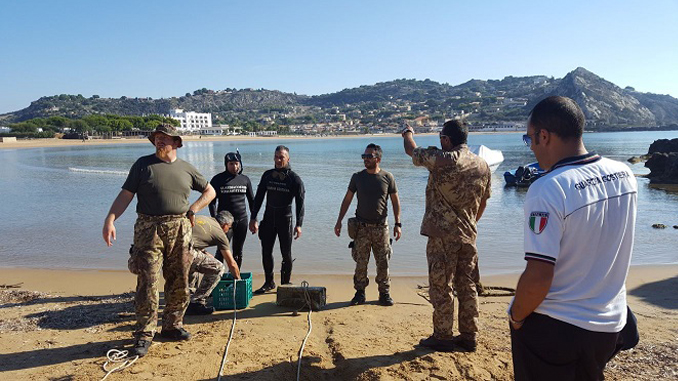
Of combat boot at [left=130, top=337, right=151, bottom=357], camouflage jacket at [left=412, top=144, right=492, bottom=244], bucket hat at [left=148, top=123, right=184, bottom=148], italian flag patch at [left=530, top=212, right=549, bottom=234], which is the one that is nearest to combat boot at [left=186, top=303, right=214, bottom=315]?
combat boot at [left=130, top=337, right=151, bottom=357]

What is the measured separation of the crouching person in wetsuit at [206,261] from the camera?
17.9 ft

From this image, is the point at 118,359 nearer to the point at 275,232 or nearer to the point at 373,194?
the point at 275,232

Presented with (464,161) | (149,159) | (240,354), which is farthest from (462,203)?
(149,159)

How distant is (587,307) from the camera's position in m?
2.12

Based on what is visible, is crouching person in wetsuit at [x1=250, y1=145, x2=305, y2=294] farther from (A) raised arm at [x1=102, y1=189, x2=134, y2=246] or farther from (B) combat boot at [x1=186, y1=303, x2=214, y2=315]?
(A) raised arm at [x1=102, y1=189, x2=134, y2=246]

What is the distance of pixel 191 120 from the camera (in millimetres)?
174875

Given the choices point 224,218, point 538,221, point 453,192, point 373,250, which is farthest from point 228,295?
point 538,221

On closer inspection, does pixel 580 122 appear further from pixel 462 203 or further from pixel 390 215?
pixel 390 215

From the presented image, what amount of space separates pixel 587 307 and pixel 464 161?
2.34 metres

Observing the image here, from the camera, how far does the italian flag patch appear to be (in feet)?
6.68

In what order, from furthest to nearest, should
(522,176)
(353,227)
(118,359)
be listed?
(522,176) → (353,227) → (118,359)

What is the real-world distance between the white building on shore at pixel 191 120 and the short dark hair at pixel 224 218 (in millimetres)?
164633

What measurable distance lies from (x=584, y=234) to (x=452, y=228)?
2.31m

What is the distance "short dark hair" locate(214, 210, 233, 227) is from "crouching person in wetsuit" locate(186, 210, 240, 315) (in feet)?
0.84
